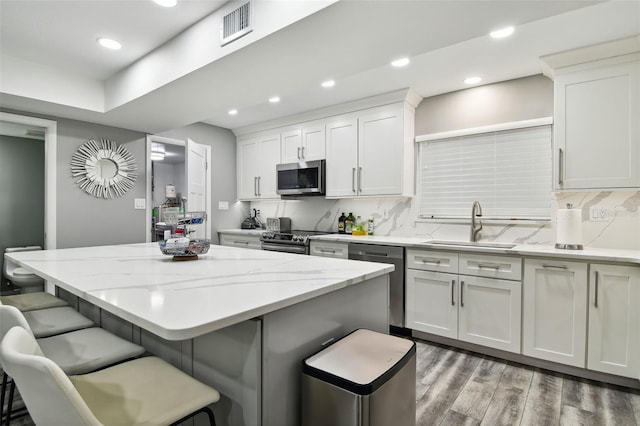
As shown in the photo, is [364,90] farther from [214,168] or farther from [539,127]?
[214,168]

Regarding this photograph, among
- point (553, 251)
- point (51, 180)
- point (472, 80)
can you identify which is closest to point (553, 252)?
point (553, 251)

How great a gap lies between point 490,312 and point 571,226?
91 cm

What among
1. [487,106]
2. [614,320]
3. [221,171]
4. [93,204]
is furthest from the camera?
[221,171]

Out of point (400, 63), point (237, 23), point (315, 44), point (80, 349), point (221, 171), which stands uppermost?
point (400, 63)

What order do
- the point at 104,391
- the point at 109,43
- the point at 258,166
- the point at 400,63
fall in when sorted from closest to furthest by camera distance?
the point at 104,391 < the point at 109,43 < the point at 400,63 < the point at 258,166

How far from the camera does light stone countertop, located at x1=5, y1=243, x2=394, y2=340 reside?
36.0 inches

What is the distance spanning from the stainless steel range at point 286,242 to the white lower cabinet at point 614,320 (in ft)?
8.26

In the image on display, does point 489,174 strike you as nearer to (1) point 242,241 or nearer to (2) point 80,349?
(1) point 242,241

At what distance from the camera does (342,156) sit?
3.79m

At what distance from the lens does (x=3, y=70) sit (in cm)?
269

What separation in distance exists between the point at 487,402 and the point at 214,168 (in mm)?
4192

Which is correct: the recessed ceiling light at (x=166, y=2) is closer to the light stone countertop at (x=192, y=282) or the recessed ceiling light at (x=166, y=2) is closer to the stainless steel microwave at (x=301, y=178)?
the light stone countertop at (x=192, y=282)

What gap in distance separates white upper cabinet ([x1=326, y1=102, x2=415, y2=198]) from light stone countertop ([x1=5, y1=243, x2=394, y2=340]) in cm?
172

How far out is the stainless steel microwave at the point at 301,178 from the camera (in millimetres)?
3926
